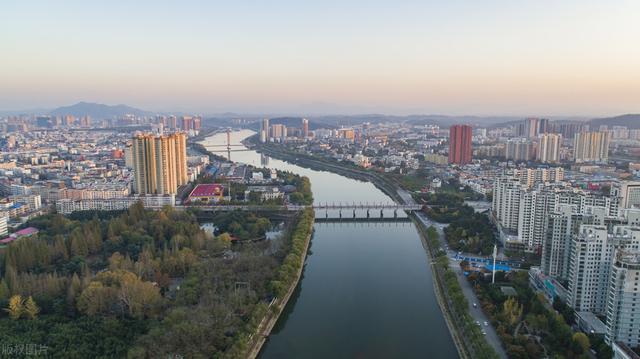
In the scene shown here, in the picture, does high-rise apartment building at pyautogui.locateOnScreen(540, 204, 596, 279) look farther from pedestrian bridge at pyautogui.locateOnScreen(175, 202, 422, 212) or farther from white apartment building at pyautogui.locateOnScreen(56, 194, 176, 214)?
white apartment building at pyautogui.locateOnScreen(56, 194, 176, 214)

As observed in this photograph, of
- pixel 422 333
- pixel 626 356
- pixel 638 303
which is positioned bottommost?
pixel 422 333

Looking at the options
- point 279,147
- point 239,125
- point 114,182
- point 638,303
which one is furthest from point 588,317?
point 239,125

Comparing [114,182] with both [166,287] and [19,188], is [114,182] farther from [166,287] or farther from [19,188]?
[166,287]

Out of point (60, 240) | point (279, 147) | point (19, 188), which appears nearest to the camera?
point (60, 240)

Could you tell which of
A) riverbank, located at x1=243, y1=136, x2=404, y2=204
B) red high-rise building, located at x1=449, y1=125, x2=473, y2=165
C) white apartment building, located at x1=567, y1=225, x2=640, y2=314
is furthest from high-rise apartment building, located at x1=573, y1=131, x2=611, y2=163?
white apartment building, located at x1=567, y1=225, x2=640, y2=314

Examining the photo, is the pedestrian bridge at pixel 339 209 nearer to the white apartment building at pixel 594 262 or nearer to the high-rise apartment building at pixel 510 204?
the high-rise apartment building at pixel 510 204

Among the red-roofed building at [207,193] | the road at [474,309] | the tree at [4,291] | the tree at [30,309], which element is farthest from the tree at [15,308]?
the red-roofed building at [207,193]

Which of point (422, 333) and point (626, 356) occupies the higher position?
point (626, 356)
